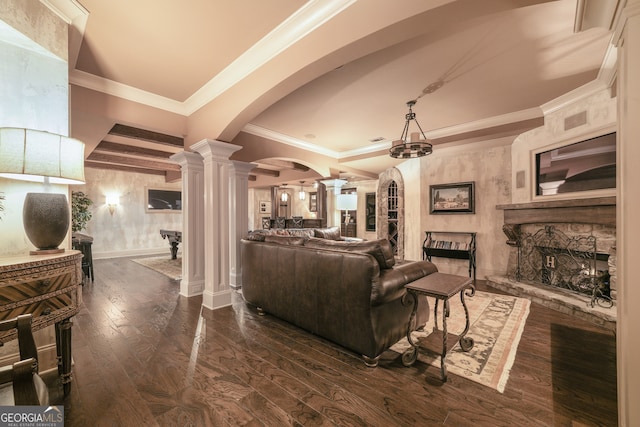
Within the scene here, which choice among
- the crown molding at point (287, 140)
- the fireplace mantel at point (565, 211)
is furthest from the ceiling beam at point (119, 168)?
the fireplace mantel at point (565, 211)

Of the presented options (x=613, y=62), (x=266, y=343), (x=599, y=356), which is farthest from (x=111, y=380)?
(x=613, y=62)

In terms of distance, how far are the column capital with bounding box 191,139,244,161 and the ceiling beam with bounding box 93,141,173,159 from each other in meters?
2.79

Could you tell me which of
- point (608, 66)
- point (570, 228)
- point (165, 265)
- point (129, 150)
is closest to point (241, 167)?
point (129, 150)

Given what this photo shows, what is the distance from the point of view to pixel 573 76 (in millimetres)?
2842

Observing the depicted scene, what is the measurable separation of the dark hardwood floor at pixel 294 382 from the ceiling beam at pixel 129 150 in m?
3.73

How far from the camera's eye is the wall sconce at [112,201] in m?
6.98

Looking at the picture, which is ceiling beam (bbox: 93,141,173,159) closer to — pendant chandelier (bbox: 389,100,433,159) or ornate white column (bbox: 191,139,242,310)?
ornate white column (bbox: 191,139,242,310)

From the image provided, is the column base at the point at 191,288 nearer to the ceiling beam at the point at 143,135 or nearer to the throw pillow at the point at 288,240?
the throw pillow at the point at 288,240

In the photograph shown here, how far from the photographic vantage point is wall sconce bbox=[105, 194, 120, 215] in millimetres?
6977

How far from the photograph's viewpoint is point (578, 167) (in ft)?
11.0

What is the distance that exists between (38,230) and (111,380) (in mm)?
1123

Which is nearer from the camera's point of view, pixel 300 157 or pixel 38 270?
pixel 38 270

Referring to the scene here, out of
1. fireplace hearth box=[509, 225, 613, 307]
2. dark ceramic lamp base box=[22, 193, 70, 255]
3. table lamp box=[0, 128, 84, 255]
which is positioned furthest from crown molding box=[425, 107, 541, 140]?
Result: dark ceramic lamp base box=[22, 193, 70, 255]

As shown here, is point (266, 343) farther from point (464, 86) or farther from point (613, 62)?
point (613, 62)
